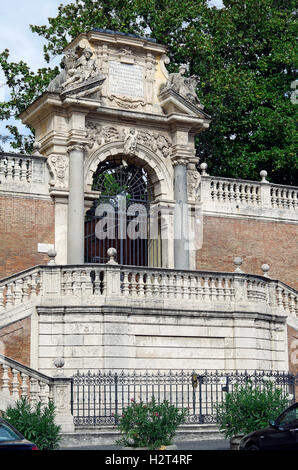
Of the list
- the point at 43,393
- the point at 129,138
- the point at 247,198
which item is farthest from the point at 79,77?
the point at 43,393

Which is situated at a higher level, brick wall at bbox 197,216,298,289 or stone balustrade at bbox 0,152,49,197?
stone balustrade at bbox 0,152,49,197

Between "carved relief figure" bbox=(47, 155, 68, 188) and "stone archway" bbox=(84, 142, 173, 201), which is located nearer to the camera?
"carved relief figure" bbox=(47, 155, 68, 188)

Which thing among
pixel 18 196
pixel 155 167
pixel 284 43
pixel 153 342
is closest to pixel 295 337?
pixel 153 342

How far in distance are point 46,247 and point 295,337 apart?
8066 mm

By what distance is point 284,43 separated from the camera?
36.1m

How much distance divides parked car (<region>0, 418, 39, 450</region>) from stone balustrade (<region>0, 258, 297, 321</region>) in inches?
346

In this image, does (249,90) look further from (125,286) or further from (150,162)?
(125,286)

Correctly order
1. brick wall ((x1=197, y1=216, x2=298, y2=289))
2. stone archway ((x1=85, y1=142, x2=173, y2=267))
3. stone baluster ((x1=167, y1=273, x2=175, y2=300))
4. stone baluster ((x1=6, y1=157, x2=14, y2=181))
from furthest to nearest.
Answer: brick wall ((x1=197, y1=216, x2=298, y2=289)), stone archway ((x1=85, y1=142, x2=173, y2=267)), stone baluster ((x1=6, y1=157, x2=14, y2=181)), stone baluster ((x1=167, y1=273, x2=175, y2=300))

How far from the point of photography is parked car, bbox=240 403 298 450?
14391 mm

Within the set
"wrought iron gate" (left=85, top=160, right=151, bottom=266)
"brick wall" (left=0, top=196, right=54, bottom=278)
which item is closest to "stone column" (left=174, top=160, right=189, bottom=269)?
"wrought iron gate" (left=85, top=160, right=151, bottom=266)

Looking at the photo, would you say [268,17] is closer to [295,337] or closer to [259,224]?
[259,224]

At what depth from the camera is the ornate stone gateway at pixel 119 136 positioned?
26625mm

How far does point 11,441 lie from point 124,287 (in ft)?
33.5
